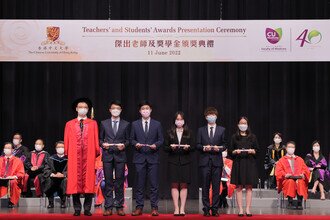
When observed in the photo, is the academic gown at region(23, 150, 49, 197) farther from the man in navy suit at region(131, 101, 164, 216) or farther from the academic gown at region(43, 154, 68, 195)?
the man in navy suit at region(131, 101, 164, 216)

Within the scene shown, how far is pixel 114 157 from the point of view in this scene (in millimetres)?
8531

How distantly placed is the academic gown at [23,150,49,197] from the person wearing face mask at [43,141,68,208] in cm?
19

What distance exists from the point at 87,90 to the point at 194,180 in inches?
118

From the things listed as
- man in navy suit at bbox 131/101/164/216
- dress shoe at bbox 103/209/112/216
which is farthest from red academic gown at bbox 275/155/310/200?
dress shoe at bbox 103/209/112/216

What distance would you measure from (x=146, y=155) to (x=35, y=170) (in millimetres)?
3799

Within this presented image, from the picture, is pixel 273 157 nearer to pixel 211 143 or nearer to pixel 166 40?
pixel 166 40

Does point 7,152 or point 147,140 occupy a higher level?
point 147,140

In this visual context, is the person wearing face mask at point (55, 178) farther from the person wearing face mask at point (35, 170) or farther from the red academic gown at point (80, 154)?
the red academic gown at point (80, 154)

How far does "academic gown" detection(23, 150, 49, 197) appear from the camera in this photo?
11328 millimetres

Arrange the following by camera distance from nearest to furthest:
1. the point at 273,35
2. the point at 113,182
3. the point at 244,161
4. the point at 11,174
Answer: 1. the point at 113,182
2. the point at 244,161
3. the point at 11,174
4. the point at 273,35

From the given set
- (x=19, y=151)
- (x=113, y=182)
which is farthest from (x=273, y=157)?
(x=19, y=151)

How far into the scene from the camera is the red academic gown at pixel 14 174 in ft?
35.5
